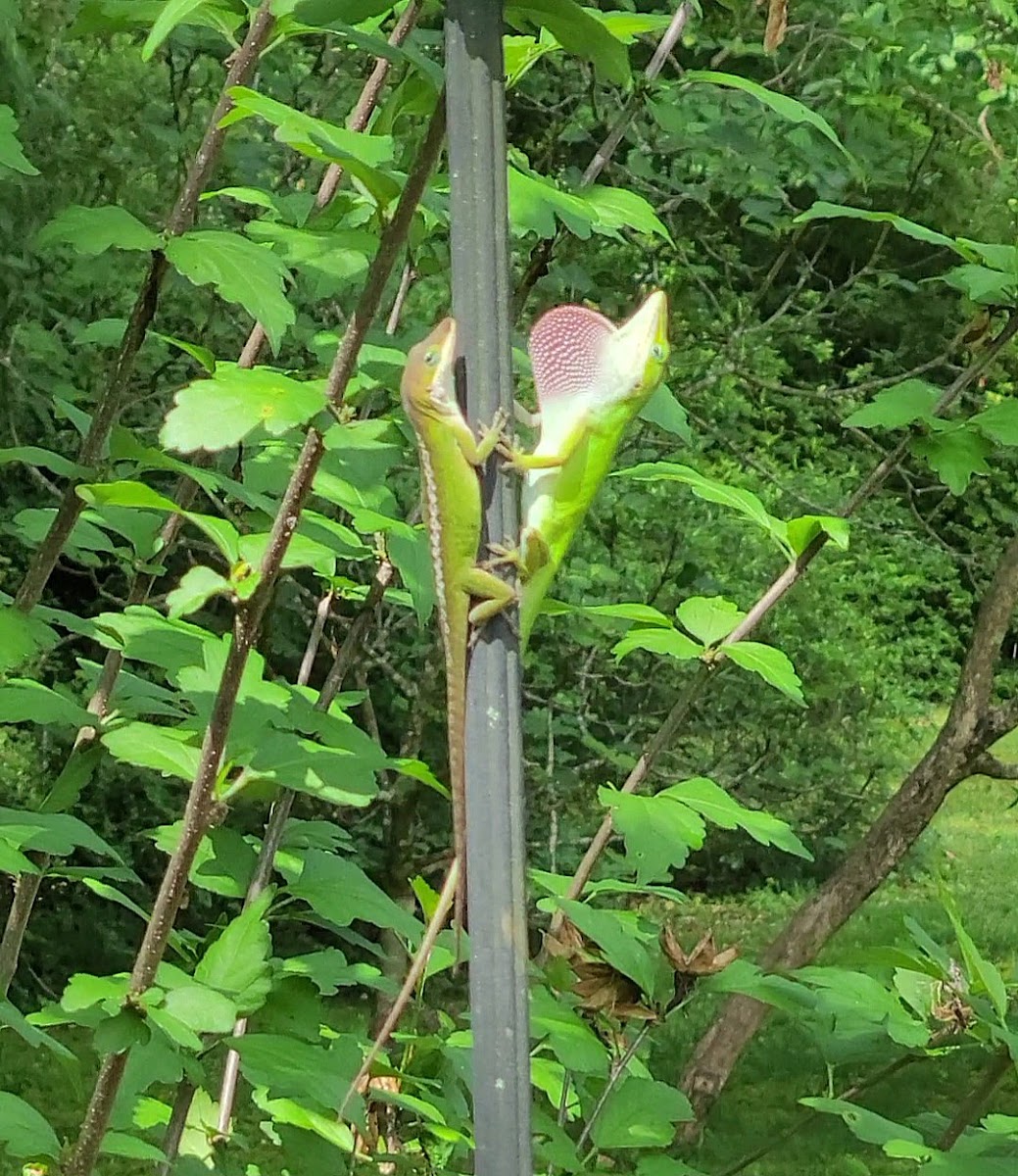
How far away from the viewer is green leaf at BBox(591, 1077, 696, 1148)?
1.02 metres

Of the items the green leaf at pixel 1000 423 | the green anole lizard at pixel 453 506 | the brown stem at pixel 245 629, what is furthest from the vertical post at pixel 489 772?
the green leaf at pixel 1000 423

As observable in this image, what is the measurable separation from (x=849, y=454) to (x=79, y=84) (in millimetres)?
2898

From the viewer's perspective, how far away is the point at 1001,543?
3719 mm

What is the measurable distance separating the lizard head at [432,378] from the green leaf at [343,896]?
551mm

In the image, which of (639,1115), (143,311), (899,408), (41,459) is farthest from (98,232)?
(639,1115)

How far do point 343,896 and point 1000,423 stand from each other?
0.66 m

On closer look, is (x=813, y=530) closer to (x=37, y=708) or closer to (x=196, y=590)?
(x=196, y=590)

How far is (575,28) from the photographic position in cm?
56

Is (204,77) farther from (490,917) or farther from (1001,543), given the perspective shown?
(490,917)

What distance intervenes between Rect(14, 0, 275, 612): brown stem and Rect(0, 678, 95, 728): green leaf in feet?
0.29

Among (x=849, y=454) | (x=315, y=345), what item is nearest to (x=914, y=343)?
(x=849, y=454)

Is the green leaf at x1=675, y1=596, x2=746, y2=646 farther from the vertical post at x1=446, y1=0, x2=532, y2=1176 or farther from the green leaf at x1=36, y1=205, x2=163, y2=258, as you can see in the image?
the vertical post at x1=446, y1=0, x2=532, y2=1176

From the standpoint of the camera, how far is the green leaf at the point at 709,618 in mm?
1175

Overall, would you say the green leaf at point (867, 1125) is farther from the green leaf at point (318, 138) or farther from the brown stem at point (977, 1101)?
the green leaf at point (318, 138)
